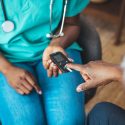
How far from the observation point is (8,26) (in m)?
1.11

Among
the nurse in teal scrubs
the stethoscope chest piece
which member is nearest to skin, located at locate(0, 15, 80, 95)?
the nurse in teal scrubs

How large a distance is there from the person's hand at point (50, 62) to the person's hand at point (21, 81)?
0.22 feet

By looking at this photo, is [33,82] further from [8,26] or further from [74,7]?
[74,7]

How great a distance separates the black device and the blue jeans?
0.37 feet

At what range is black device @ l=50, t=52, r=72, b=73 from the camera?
3.38 ft

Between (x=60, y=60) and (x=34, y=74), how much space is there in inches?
7.2

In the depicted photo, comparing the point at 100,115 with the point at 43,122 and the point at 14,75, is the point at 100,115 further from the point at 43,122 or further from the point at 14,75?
the point at 14,75

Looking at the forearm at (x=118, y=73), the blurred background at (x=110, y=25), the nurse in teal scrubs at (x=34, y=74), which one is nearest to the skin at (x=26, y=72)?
the nurse in teal scrubs at (x=34, y=74)

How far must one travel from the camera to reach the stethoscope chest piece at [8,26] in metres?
1.11

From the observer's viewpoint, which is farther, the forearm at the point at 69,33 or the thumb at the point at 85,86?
the forearm at the point at 69,33

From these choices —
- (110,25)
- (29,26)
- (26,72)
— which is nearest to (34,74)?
(26,72)

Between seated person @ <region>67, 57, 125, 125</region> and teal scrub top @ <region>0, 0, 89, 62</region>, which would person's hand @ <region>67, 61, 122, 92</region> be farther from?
teal scrub top @ <region>0, 0, 89, 62</region>

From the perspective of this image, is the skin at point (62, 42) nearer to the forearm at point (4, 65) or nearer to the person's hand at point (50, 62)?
the person's hand at point (50, 62)

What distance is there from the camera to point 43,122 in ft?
3.68
